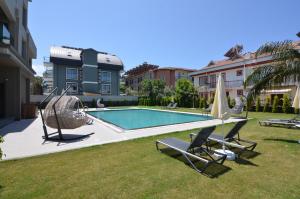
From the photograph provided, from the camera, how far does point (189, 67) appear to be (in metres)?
55.7

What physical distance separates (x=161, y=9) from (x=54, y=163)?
1706 cm

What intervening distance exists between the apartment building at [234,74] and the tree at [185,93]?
3.59 metres

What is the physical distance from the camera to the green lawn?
157 inches

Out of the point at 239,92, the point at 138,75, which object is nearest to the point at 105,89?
the point at 138,75

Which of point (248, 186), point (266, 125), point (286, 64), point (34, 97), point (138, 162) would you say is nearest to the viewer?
point (248, 186)

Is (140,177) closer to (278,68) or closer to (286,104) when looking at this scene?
(278,68)

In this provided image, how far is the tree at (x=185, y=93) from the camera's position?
32125 millimetres

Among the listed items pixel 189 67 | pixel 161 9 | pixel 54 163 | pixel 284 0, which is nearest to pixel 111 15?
pixel 161 9

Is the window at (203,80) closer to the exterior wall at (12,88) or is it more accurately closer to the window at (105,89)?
the window at (105,89)

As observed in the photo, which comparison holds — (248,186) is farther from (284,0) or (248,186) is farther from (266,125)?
(284,0)

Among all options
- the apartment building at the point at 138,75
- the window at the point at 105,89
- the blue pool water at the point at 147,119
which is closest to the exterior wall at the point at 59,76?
the window at the point at 105,89

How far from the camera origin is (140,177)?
4719 millimetres

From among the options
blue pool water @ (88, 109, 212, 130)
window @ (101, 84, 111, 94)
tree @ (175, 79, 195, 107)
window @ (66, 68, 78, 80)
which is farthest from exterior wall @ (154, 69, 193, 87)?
blue pool water @ (88, 109, 212, 130)

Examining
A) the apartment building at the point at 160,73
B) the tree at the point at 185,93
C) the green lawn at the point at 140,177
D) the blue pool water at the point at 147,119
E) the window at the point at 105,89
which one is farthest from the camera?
the apartment building at the point at 160,73
